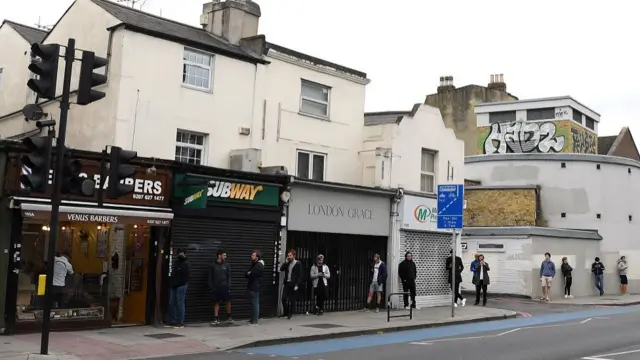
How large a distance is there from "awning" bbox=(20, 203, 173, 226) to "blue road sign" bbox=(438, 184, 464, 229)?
7628mm

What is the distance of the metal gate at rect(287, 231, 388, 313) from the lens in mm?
18750

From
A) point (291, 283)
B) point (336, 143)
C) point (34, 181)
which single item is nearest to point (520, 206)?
point (336, 143)

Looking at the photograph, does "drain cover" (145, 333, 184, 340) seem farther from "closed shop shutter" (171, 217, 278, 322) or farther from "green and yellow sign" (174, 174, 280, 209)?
"green and yellow sign" (174, 174, 280, 209)

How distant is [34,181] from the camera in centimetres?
1029

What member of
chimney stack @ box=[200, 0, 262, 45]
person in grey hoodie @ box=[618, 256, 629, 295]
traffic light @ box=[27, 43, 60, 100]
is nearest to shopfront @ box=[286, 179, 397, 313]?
chimney stack @ box=[200, 0, 262, 45]

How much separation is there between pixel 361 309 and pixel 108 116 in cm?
922

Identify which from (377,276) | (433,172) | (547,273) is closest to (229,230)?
(377,276)

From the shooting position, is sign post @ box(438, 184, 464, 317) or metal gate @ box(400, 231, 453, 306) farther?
metal gate @ box(400, 231, 453, 306)

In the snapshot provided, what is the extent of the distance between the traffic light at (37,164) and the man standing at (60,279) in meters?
4.34

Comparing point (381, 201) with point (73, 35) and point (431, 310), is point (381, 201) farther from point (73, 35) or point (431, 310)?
point (73, 35)

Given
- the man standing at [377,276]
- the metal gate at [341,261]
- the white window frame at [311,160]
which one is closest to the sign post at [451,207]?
the man standing at [377,276]

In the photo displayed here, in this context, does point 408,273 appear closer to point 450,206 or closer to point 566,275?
point 450,206

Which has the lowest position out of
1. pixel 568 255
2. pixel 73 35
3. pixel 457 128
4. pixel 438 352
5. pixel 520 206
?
pixel 438 352

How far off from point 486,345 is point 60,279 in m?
9.03
